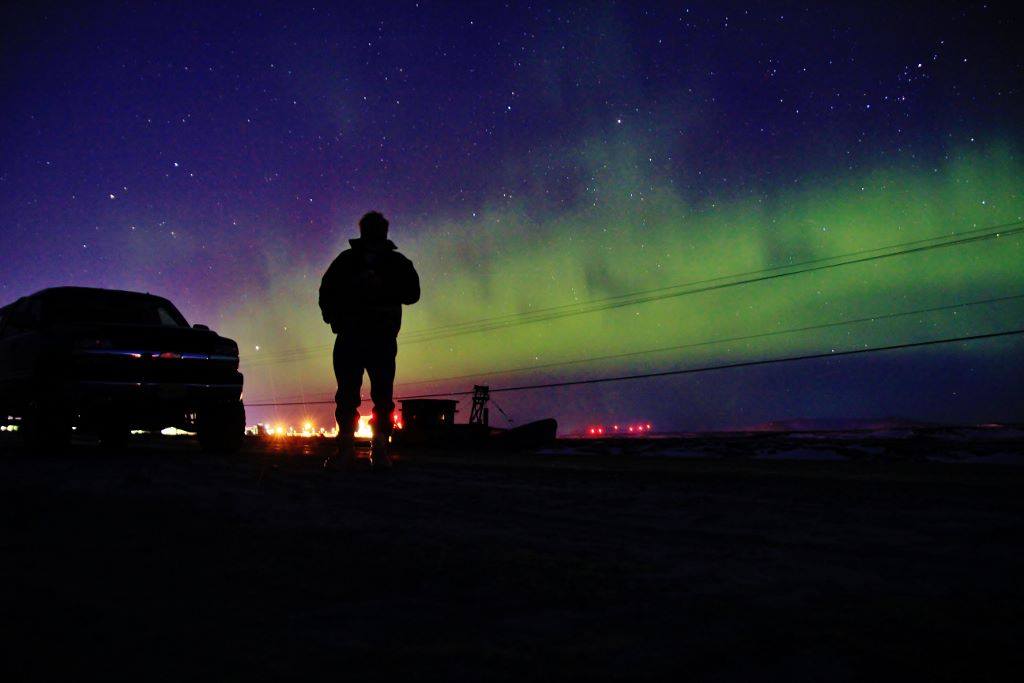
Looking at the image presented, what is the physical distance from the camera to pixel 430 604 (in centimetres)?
172

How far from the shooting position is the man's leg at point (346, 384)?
6.37 m

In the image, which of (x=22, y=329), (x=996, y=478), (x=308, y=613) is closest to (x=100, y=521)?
(x=308, y=613)

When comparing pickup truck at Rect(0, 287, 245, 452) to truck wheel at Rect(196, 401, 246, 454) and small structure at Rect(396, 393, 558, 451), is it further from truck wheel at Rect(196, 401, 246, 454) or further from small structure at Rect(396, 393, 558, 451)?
small structure at Rect(396, 393, 558, 451)

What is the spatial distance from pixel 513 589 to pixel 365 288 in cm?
468

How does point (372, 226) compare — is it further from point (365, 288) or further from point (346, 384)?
point (346, 384)

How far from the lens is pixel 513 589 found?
1866 mm

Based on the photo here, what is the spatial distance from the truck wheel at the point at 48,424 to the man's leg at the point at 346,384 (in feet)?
14.2

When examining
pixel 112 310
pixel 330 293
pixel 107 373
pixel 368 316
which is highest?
pixel 112 310

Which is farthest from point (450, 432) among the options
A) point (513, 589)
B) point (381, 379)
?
point (513, 589)

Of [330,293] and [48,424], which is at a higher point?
[330,293]

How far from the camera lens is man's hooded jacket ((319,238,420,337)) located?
6.23 meters

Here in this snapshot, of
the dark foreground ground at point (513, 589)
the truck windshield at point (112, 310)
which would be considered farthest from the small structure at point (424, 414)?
the dark foreground ground at point (513, 589)

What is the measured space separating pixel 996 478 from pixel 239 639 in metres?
6.05

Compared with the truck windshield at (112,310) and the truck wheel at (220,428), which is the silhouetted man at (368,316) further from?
the truck windshield at (112,310)
